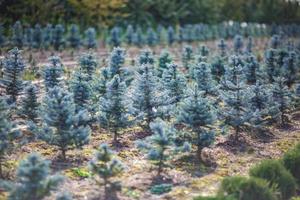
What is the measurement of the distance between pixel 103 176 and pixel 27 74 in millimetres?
12056

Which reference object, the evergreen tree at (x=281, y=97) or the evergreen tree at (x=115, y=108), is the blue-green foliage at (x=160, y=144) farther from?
the evergreen tree at (x=281, y=97)

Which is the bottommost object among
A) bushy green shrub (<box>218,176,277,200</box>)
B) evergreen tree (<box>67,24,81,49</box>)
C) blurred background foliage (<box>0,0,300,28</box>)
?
bushy green shrub (<box>218,176,277,200</box>)

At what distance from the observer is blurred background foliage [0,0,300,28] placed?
36.5m

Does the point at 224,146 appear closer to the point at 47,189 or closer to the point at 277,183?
the point at 277,183

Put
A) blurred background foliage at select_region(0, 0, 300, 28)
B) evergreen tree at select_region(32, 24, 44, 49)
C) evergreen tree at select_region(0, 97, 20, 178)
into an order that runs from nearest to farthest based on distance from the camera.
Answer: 1. evergreen tree at select_region(0, 97, 20, 178)
2. evergreen tree at select_region(32, 24, 44, 49)
3. blurred background foliage at select_region(0, 0, 300, 28)

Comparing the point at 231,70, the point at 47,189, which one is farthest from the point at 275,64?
the point at 47,189

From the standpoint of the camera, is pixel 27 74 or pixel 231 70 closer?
pixel 231 70

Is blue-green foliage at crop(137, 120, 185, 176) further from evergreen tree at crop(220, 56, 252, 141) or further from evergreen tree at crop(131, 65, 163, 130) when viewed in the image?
evergreen tree at crop(220, 56, 252, 141)

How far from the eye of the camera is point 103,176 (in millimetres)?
10258

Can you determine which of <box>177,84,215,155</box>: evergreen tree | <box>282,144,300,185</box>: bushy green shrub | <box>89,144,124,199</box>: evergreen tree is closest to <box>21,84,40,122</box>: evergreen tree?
<box>177,84,215,155</box>: evergreen tree

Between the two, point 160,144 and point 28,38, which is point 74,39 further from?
point 160,144

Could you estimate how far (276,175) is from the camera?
10.8m

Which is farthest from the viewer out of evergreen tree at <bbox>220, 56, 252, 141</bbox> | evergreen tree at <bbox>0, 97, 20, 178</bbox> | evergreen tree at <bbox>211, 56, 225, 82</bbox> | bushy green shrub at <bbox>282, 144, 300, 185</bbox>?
evergreen tree at <bbox>211, 56, 225, 82</bbox>

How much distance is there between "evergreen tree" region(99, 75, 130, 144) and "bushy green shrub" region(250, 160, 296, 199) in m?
3.90
